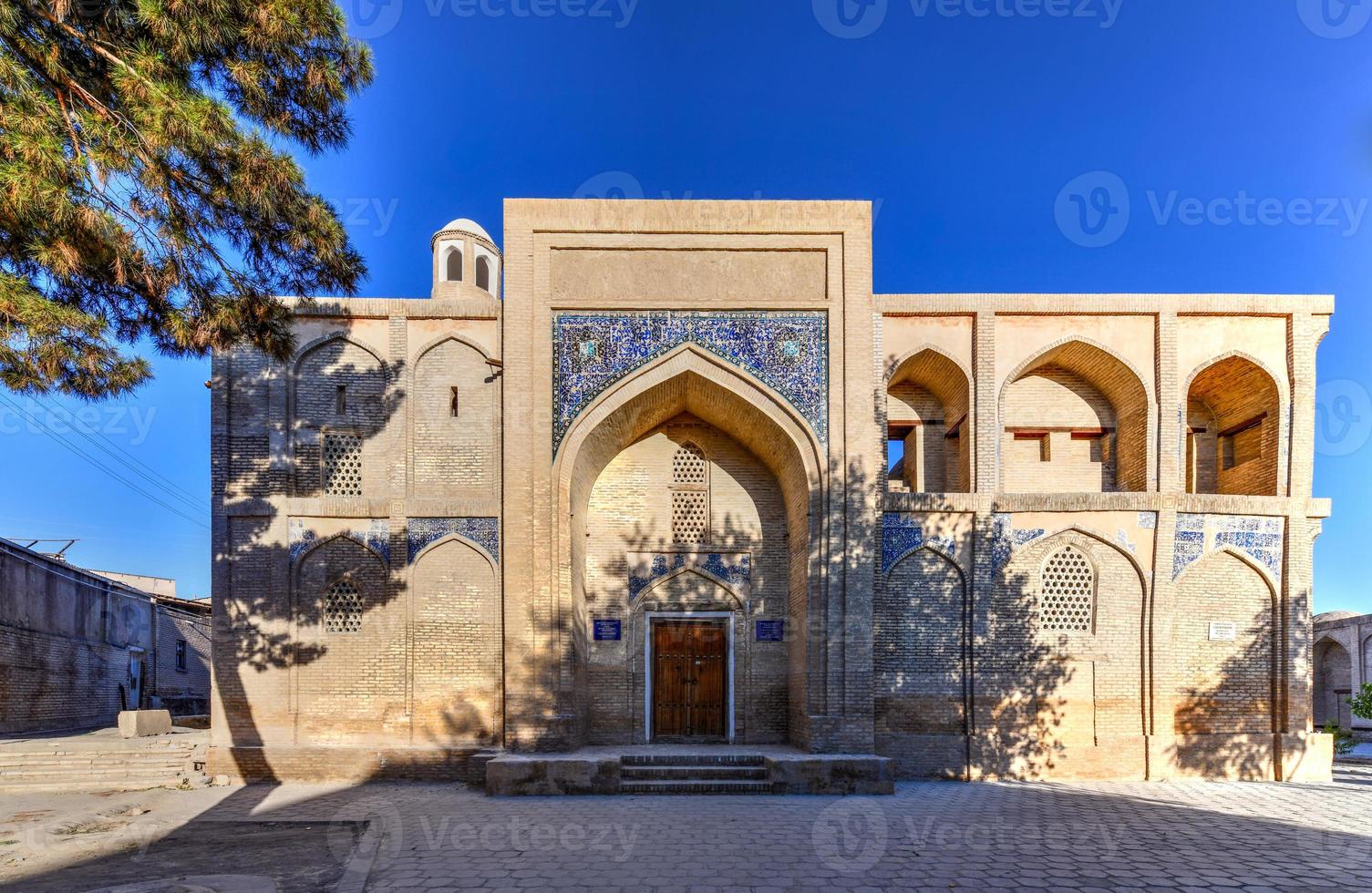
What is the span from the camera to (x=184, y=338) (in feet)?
21.4

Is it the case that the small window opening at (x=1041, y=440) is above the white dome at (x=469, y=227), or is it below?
below

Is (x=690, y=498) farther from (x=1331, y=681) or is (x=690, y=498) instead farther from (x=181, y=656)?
(x=1331, y=681)

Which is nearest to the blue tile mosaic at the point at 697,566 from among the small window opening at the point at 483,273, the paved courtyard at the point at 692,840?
the paved courtyard at the point at 692,840

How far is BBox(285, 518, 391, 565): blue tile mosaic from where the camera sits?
10125 millimetres

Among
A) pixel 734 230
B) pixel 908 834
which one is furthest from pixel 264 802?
pixel 734 230

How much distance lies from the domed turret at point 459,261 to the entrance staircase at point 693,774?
7.93m

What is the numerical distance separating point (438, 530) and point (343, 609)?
1.66 m

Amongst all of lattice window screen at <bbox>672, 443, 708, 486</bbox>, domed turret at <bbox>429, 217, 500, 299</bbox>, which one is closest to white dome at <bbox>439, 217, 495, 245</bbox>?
domed turret at <bbox>429, 217, 500, 299</bbox>

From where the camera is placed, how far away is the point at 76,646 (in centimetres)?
1656

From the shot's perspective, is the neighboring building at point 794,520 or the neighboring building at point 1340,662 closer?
the neighboring building at point 794,520

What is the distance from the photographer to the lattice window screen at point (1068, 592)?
33.6ft

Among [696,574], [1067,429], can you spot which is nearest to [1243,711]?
[1067,429]

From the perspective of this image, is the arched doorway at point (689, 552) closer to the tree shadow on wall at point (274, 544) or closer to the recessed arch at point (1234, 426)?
the tree shadow on wall at point (274, 544)

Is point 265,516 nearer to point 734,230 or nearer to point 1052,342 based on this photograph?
point 734,230
